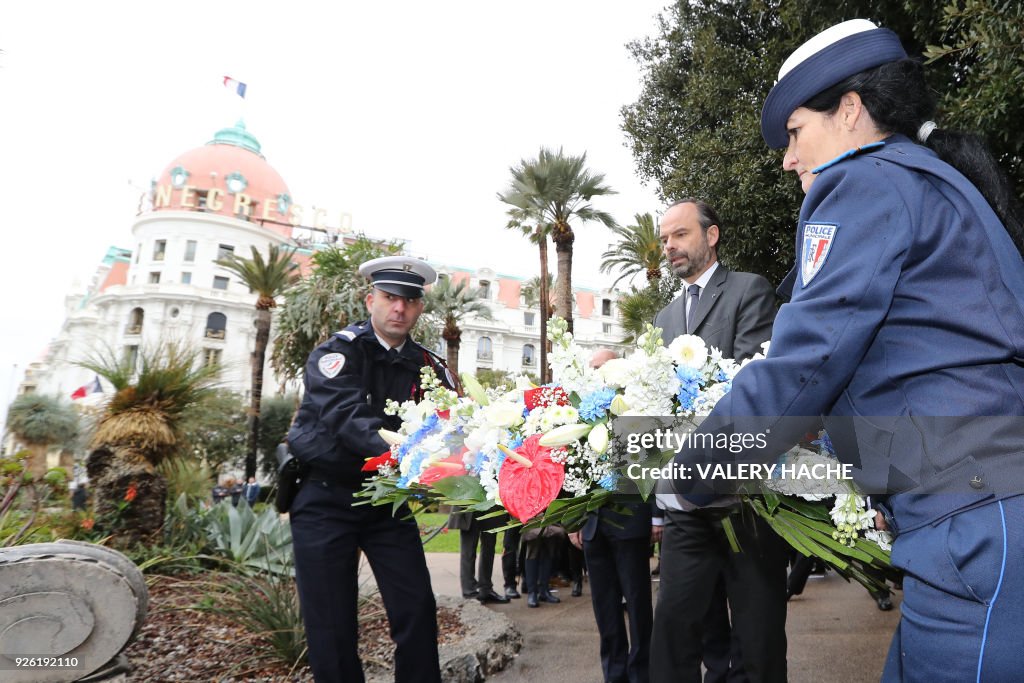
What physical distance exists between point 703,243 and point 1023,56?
3534 mm

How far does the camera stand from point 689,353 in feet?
6.04

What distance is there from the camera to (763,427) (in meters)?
1.29

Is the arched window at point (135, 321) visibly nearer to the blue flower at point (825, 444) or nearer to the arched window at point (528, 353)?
the arched window at point (528, 353)

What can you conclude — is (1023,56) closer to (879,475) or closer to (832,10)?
(832,10)

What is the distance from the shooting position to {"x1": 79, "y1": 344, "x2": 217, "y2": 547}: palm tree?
259 inches

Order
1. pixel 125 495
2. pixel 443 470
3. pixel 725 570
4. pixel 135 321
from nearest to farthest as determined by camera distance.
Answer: pixel 443 470 → pixel 725 570 → pixel 125 495 → pixel 135 321

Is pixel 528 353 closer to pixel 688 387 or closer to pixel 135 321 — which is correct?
pixel 135 321

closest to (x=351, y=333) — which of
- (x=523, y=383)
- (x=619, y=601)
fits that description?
(x=523, y=383)

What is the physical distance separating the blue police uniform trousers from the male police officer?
7.43 ft

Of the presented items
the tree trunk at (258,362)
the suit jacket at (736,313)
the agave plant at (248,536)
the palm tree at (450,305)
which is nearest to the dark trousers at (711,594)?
the suit jacket at (736,313)

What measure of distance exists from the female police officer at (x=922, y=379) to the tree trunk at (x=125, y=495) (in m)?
6.91

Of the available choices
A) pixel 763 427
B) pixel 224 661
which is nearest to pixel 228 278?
pixel 224 661

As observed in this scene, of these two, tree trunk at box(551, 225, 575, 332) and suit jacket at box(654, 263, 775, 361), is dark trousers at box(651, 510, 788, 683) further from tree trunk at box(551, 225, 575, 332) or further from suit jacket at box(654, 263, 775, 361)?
tree trunk at box(551, 225, 575, 332)

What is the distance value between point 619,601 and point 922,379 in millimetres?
3412
